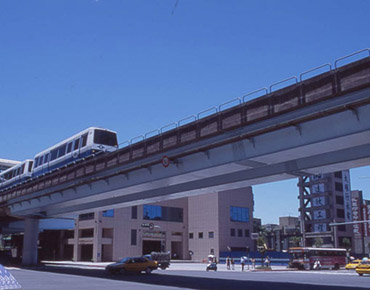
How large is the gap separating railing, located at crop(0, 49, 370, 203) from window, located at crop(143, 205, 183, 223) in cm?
4698

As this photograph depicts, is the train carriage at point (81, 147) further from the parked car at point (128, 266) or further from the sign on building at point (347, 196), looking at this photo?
the sign on building at point (347, 196)

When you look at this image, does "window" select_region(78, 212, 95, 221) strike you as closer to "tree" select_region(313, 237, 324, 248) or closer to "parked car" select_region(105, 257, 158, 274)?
"parked car" select_region(105, 257, 158, 274)

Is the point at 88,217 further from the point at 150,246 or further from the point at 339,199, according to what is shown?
the point at 339,199

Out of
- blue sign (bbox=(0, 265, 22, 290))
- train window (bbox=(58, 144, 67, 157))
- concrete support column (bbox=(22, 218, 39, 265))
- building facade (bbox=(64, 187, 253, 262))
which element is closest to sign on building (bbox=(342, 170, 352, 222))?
building facade (bbox=(64, 187, 253, 262))

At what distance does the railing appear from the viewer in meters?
18.2

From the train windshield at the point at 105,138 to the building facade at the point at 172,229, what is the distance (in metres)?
35.7

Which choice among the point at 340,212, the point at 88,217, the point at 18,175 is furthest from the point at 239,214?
the point at 18,175

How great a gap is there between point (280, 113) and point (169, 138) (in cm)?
883

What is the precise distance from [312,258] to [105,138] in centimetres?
3023

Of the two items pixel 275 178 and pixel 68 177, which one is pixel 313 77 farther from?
pixel 68 177

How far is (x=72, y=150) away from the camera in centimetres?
4091

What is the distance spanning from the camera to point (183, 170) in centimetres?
2664

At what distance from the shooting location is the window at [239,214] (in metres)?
86.0

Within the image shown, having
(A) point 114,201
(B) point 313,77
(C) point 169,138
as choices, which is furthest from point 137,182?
(B) point 313,77
